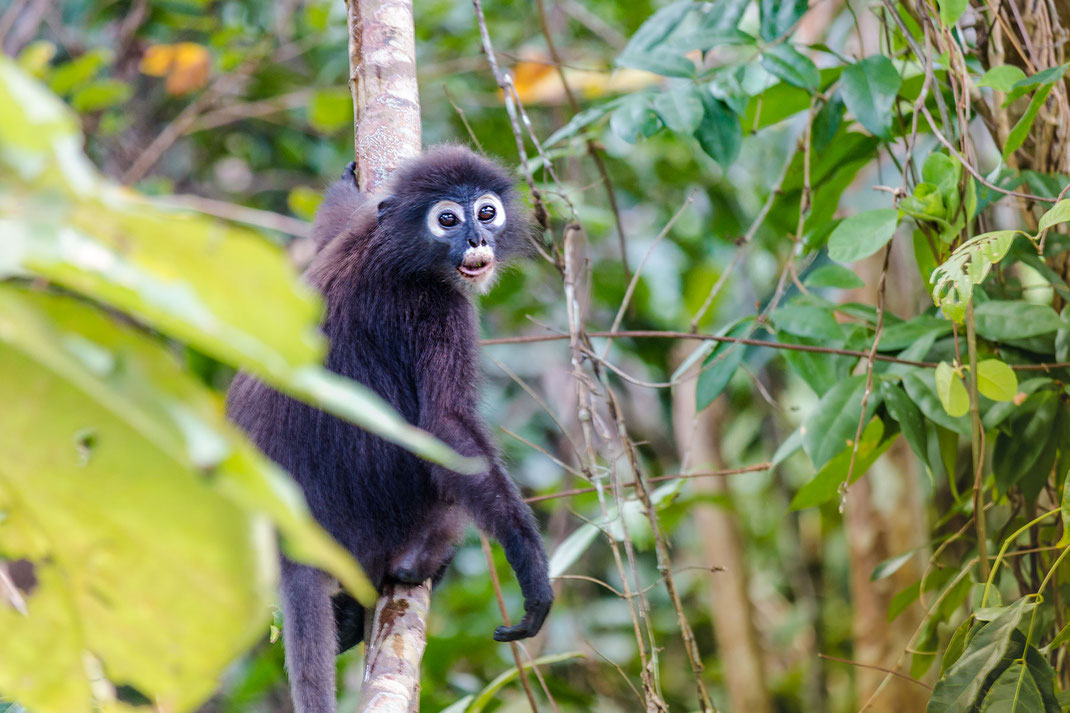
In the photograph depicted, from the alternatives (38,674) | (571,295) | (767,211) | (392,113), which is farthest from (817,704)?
(38,674)

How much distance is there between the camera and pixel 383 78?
2779 mm

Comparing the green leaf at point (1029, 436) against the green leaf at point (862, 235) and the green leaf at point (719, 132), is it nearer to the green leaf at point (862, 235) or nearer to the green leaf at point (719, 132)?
the green leaf at point (862, 235)

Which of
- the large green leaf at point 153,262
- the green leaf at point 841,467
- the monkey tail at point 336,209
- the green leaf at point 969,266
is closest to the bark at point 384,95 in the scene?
the monkey tail at point 336,209

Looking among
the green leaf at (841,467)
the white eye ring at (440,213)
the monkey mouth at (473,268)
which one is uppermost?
the white eye ring at (440,213)

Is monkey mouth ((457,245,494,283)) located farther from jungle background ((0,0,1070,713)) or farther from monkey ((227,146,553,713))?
jungle background ((0,0,1070,713))

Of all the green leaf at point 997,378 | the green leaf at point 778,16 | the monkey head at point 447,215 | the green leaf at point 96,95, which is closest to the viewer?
the green leaf at point 997,378

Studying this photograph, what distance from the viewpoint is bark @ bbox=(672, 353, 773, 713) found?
5570 millimetres

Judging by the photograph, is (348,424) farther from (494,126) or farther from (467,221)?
(494,126)

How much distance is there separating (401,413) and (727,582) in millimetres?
3450

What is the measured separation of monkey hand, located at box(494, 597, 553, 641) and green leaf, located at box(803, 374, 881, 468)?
0.82m

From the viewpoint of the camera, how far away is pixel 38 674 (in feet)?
2.60

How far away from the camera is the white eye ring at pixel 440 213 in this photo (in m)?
Answer: 2.92

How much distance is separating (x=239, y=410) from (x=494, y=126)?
147 inches

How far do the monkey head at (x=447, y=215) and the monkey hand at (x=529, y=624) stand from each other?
1045 millimetres
